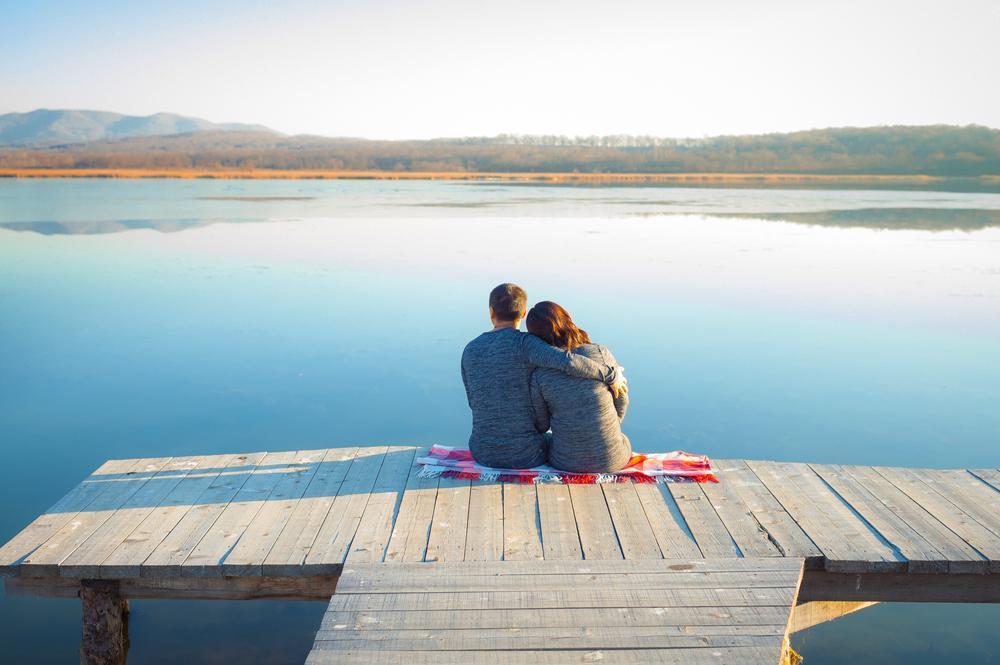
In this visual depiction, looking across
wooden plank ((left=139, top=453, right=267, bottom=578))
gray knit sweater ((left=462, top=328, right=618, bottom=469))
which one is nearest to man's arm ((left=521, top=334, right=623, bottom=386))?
gray knit sweater ((left=462, top=328, right=618, bottom=469))

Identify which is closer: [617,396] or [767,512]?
[767,512]

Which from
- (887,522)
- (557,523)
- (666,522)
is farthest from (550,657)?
(887,522)

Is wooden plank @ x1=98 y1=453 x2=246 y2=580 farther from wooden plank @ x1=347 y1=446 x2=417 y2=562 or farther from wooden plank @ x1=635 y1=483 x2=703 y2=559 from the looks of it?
wooden plank @ x1=635 y1=483 x2=703 y2=559

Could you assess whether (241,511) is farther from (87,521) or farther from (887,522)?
(887,522)

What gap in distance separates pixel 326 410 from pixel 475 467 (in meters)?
2.81

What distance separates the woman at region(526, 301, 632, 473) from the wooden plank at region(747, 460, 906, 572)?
0.78 meters

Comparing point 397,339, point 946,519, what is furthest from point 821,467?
point 397,339

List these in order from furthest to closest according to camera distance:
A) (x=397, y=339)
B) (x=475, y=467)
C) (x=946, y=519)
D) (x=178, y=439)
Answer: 1. (x=397, y=339)
2. (x=178, y=439)
3. (x=475, y=467)
4. (x=946, y=519)

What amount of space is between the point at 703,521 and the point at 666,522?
165 mm

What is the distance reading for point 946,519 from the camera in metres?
3.79

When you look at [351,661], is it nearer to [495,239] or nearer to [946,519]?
[946,519]

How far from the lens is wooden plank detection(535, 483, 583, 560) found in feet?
11.2

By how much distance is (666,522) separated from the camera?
3670 millimetres

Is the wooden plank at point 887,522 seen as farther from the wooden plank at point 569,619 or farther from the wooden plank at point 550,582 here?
the wooden plank at point 569,619
